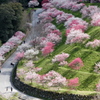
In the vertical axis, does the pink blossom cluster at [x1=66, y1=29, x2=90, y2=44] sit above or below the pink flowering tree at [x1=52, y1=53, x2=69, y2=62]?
above

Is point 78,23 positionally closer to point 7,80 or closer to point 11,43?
point 11,43

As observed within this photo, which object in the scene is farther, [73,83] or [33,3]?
[33,3]

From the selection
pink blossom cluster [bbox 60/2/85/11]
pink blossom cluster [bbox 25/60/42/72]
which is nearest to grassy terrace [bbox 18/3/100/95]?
pink blossom cluster [bbox 25/60/42/72]

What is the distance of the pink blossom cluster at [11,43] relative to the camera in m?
72.3

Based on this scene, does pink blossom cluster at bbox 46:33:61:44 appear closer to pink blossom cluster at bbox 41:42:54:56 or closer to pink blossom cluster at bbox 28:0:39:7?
pink blossom cluster at bbox 41:42:54:56

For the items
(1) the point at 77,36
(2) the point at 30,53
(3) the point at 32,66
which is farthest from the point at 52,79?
(2) the point at 30,53

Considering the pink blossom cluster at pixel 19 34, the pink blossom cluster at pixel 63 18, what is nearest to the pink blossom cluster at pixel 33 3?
the pink blossom cluster at pixel 19 34

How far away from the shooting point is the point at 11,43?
7706 cm

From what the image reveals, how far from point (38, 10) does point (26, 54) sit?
48.9 m

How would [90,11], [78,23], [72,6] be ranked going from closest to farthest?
1. [78,23]
2. [90,11]
3. [72,6]

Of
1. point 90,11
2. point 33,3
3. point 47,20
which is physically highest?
point 90,11

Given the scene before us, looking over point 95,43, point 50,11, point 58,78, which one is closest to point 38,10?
point 50,11

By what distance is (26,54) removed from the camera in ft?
203

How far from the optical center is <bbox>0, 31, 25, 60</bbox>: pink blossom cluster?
72325mm
